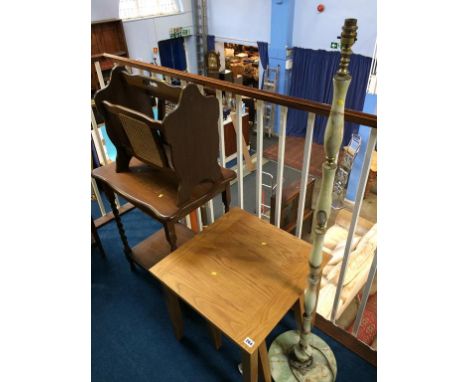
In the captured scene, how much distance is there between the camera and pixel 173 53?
9219mm

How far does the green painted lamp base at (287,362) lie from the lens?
4.69ft

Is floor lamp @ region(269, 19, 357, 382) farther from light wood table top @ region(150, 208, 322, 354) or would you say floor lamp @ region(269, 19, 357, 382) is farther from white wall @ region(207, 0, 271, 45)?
white wall @ region(207, 0, 271, 45)

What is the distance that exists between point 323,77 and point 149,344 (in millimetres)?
7097

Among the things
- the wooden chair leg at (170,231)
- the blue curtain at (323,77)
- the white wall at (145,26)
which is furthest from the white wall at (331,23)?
the wooden chair leg at (170,231)

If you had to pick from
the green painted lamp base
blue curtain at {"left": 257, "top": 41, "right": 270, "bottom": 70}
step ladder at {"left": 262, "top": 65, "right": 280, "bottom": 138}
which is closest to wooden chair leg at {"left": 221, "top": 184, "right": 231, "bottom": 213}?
the green painted lamp base

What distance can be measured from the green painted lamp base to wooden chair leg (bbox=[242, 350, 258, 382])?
35cm

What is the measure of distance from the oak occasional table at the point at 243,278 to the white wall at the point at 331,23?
20.4ft

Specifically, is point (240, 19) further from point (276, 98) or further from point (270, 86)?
point (276, 98)

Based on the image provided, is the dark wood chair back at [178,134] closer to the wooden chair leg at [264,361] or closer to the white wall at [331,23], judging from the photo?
the wooden chair leg at [264,361]

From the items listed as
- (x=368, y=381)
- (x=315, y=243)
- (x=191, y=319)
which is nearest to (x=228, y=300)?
(x=315, y=243)

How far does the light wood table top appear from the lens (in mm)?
1125

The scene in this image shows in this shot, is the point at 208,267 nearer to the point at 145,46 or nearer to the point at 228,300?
the point at 228,300

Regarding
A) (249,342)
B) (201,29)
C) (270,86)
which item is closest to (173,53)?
(201,29)
